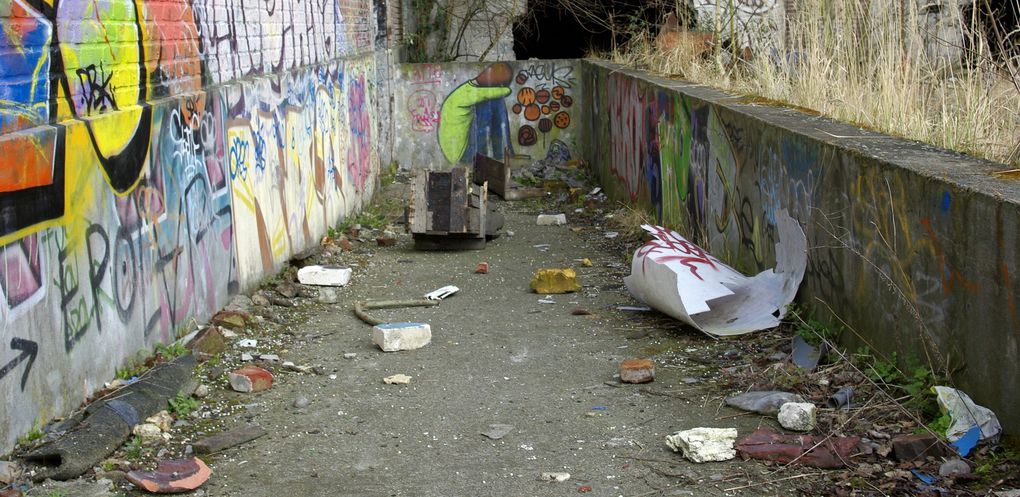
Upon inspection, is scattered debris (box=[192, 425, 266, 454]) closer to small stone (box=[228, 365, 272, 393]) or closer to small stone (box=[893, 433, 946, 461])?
small stone (box=[228, 365, 272, 393])

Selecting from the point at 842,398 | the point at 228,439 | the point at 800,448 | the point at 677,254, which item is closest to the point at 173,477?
the point at 228,439

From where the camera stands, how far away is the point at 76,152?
461 cm

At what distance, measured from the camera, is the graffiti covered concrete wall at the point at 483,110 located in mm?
15109

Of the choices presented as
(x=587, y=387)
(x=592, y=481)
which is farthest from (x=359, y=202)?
(x=592, y=481)

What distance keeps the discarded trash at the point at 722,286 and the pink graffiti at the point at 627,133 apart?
3804 mm

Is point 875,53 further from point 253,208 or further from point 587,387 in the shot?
point 253,208

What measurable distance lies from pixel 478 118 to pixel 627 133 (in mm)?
4482

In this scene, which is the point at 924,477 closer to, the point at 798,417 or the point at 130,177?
the point at 798,417

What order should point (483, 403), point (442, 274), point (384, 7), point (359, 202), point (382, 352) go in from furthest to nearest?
point (384, 7) < point (359, 202) < point (442, 274) < point (382, 352) < point (483, 403)

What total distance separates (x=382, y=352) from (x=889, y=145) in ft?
10.00

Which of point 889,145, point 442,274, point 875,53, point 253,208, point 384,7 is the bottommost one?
point 442,274

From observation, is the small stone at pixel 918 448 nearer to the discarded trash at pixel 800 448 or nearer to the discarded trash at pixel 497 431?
the discarded trash at pixel 800 448

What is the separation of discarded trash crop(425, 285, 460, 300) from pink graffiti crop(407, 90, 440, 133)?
789 centimetres

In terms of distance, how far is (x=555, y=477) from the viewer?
409 cm
